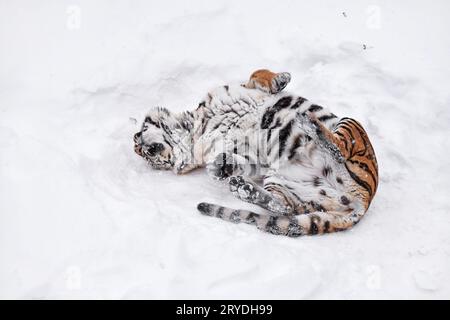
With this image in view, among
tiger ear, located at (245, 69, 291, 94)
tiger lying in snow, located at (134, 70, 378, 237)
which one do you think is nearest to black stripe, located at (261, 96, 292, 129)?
tiger lying in snow, located at (134, 70, 378, 237)

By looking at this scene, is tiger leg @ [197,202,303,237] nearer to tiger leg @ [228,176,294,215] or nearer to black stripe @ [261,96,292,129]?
tiger leg @ [228,176,294,215]

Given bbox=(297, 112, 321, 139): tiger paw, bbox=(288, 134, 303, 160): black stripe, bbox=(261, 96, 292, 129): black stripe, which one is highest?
bbox=(297, 112, 321, 139): tiger paw

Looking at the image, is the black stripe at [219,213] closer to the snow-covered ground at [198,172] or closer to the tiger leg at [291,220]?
the tiger leg at [291,220]

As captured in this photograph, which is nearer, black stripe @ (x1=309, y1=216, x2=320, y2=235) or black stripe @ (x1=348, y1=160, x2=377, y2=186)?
black stripe @ (x1=309, y1=216, x2=320, y2=235)

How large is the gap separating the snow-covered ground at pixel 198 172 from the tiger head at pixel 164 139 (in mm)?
168

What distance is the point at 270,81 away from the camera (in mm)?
5051

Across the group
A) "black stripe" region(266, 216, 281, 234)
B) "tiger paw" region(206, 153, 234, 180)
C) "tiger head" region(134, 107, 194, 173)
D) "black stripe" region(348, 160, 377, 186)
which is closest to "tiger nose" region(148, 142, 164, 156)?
"tiger head" region(134, 107, 194, 173)

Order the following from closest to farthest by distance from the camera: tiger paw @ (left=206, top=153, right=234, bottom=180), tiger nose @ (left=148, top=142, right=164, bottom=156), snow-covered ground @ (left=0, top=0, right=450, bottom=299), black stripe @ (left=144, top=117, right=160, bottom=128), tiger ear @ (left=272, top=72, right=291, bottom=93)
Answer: snow-covered ground @ (left=0, top=0, right=450, bottom=299) → tiger paw @ (left=206, top=153, right=234, bottom=180) → tiger ear @ (left=272, top=72, right=291, bottom=93) → tiger nose @ (left=148, top=142, right=164, bottom=156) → black stripe @ (left=144, top=117, right=160, bottom=128)

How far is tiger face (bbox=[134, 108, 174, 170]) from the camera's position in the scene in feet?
17.1

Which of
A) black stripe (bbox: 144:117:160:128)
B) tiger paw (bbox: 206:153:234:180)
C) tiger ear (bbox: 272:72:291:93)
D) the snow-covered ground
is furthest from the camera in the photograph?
black stripe (bbox: 144:117:160:128)

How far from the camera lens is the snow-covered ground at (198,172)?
368 cm

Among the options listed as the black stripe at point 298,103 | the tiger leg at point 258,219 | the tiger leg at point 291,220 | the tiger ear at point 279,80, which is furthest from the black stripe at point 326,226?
the tiger ear at point 279,80

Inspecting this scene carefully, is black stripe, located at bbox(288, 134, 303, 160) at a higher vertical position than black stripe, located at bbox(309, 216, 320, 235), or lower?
higher

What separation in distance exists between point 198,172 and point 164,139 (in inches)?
18.5
